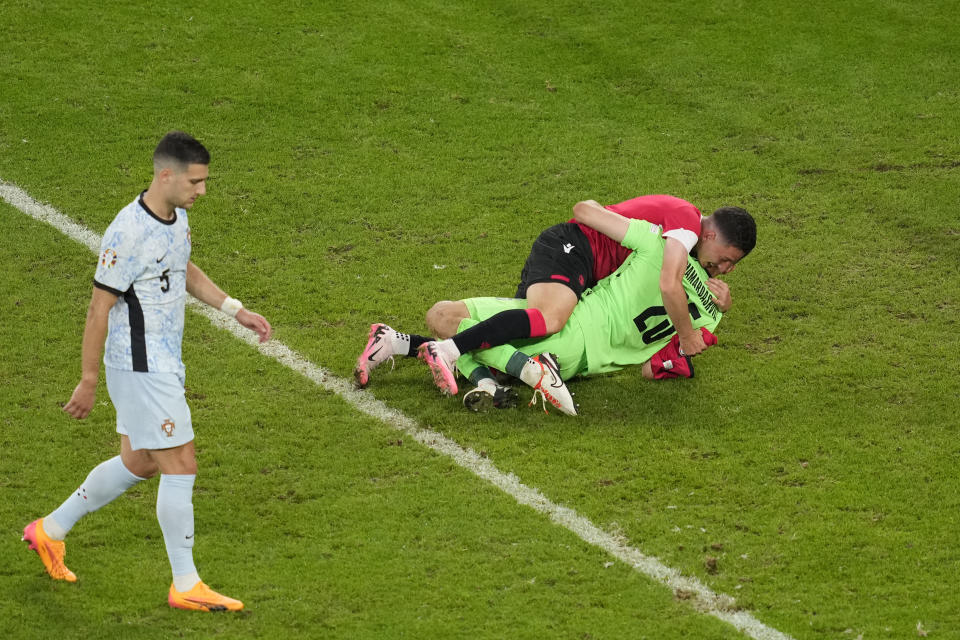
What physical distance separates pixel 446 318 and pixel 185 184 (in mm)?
2634

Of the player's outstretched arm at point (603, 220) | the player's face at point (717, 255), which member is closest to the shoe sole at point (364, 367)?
the player's outstretched arm at point (603, 220)

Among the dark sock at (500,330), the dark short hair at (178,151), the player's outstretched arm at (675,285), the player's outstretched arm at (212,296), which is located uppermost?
the dark short hair at (178,151)

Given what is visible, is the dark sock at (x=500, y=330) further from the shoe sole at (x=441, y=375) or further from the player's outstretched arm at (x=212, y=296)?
the player's outstretched arm at (x=212, y=296)

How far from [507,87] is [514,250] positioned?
2.98 metres

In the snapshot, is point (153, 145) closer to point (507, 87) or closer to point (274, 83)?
point (274, 83)

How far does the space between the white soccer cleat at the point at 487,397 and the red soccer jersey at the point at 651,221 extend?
107 cm

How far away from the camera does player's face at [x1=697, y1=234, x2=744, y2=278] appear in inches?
269

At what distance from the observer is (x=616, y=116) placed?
1066 centimetres

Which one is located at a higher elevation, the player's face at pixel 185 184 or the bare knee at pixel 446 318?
the player's face at pixel 185 184

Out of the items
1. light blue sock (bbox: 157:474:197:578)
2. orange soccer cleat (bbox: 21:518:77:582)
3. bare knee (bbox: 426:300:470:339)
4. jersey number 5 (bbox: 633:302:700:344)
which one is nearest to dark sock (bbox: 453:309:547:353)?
bare knee (bbox: 426:300:470:339)

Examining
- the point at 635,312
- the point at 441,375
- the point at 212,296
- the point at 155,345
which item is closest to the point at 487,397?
the point at 441,375

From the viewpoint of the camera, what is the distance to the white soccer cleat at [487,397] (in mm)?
6629

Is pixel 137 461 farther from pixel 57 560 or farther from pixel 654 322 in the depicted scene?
pixel 654 322

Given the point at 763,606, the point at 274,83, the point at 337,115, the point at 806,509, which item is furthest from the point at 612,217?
the point at 274,83
